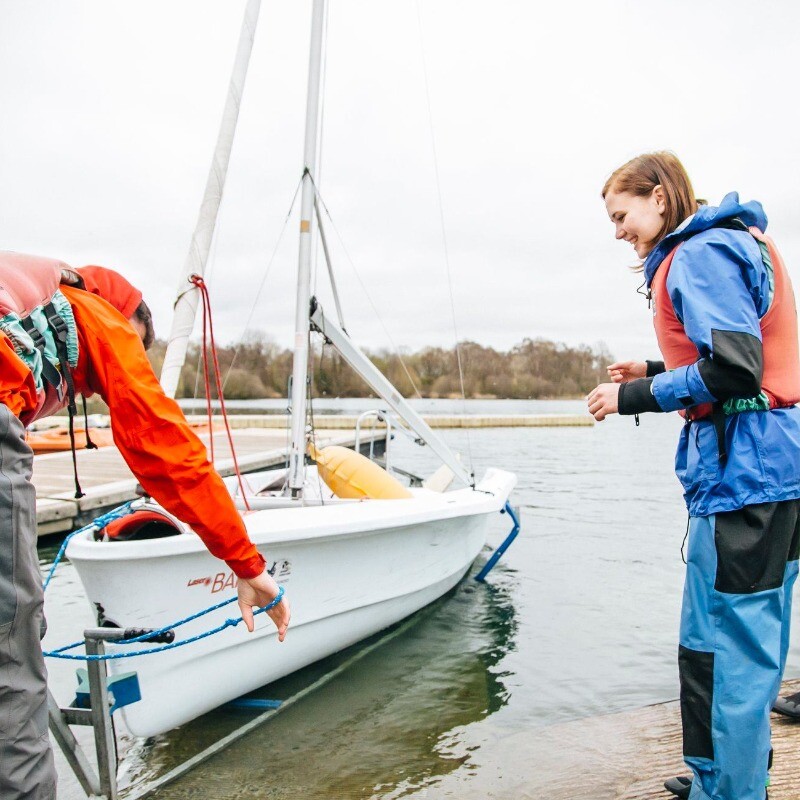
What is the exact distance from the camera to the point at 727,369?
75.2 inches

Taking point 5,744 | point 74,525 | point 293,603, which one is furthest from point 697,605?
point 74,525

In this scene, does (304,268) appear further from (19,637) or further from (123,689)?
(19,637)

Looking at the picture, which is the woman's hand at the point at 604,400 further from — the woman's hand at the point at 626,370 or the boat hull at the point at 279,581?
the boat hull at the point at 279,581

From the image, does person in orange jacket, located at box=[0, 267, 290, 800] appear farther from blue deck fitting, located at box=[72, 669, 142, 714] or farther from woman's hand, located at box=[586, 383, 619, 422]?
blue deck fitting, located at box=[72, 669, 142, 714]

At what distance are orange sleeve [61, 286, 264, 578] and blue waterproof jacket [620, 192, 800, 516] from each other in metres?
1.27

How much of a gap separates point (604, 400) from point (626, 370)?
1.65 feet

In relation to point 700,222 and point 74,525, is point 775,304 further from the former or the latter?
point 74,525

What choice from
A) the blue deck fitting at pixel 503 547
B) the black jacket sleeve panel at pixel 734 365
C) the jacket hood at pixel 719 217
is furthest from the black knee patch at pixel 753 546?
the blue deck fitting at pixel 503 547

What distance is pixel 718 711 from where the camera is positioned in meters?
2.01

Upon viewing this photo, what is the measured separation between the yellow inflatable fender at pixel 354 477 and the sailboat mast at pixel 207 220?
1.92m

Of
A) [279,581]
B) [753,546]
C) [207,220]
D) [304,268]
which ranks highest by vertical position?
[207,220]

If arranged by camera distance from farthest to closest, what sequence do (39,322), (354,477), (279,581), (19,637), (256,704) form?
(354,477) → (256,704) → (279,581) → (39,322) → (19,637)

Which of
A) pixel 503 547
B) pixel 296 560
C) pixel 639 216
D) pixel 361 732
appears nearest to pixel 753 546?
pixel 639 216

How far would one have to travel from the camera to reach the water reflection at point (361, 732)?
144 inches
